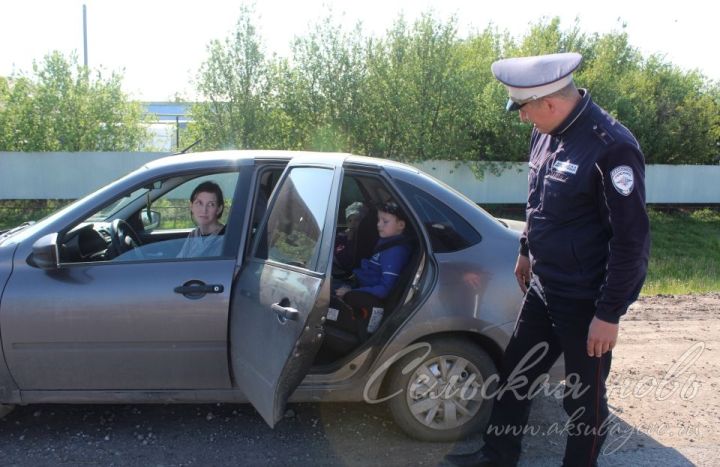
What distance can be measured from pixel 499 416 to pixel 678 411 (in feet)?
5.76

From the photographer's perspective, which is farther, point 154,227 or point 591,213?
point 154,227

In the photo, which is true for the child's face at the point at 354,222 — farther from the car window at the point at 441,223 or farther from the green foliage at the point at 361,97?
the green foliage at the point at 361,97

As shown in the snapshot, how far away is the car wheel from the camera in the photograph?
346cm

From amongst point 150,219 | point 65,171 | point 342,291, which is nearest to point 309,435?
point 342,291

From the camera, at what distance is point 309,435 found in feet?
11.9

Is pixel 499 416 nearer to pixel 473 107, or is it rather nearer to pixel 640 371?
pixel 640 371

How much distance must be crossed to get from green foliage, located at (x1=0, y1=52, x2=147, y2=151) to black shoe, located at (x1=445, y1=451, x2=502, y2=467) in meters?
15.8

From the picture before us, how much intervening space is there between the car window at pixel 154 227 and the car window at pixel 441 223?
112 centimetres

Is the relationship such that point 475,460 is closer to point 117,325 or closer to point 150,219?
point 117,325

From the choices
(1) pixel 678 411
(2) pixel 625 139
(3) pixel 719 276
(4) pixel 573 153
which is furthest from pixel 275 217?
(3) pixel 719 276

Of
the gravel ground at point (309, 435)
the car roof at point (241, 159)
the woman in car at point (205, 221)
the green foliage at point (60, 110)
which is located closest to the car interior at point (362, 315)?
the car roof at point (241, 159)

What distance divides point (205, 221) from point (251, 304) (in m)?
0.89

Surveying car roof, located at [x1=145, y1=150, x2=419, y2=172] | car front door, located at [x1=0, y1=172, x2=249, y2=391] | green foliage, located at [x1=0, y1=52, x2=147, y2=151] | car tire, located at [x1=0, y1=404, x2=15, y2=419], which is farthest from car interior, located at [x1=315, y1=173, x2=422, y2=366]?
green foliage, located at [x1=0, y1=52, x2=147, y2=151]

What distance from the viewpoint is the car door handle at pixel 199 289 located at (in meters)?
3.26
